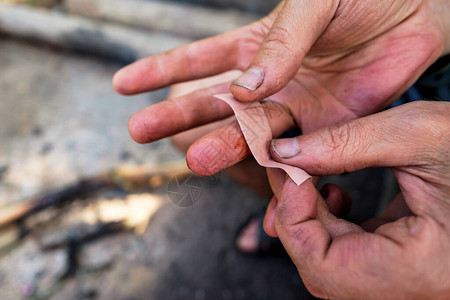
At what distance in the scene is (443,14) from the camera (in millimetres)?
1467

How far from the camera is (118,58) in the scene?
3.21m

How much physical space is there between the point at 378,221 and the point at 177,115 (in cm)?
86

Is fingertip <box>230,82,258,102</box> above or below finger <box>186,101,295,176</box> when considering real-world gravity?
above

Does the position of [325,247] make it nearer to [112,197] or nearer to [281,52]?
[281,52]

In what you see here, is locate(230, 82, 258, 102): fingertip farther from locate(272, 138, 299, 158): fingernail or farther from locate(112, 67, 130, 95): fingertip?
locate(112, 67, 130, 95): fingertip

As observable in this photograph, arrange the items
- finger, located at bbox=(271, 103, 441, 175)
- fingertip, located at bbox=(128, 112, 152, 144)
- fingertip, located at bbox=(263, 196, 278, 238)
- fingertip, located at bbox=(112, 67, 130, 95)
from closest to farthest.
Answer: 1. finger, located at bbox=(271, 103, 441, 175)
2. fingertip, located at bbox=(263, 196, 278, 238)
3. fingertip, located at bbox=(128, 112, 152, 144)
4. fingertip, located at bbox=(112, 67, 130, 95)

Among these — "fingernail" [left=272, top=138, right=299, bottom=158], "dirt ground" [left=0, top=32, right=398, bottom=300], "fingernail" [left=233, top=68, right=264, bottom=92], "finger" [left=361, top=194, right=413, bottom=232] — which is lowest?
"dirt ground" [left=0, top=32, right=398, bottom=300]

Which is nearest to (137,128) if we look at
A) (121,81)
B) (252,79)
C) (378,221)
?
(121,81)

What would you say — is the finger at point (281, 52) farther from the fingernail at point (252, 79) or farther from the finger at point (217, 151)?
the finger at point (217, 151)

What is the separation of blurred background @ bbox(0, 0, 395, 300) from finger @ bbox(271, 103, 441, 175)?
61cm

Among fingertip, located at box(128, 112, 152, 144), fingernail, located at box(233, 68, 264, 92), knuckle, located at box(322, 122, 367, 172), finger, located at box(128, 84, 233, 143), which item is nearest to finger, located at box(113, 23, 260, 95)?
finger, located at box(128, 84, 233, 143)

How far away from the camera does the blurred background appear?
1.97 m

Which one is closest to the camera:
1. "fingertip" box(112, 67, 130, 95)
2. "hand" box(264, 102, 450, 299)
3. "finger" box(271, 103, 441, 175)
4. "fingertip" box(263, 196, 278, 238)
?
"hand" box(264, 102, 450, 299)

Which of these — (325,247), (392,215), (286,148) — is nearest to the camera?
(325,247)
